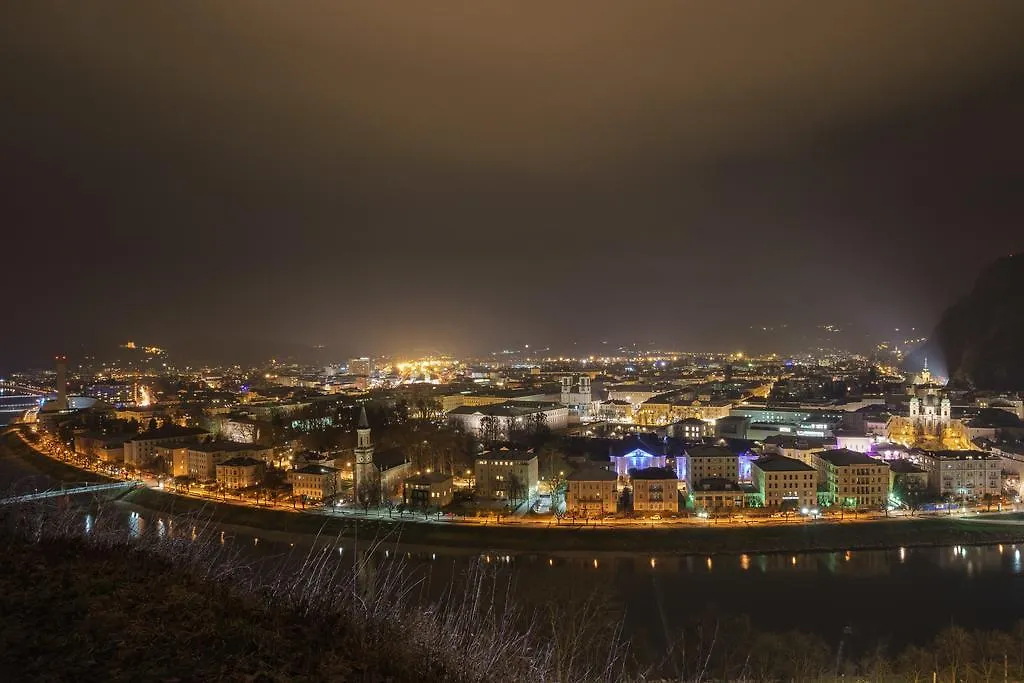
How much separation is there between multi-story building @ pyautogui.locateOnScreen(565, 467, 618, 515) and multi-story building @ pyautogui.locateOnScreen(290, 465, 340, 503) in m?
4.23

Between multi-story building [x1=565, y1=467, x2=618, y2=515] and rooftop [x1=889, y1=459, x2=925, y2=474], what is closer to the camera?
multi-story building [x1=565, y1=467, x2=618, y2=515]

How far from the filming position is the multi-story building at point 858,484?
10734mm

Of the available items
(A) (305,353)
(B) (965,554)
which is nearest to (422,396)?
(B) (965,554)

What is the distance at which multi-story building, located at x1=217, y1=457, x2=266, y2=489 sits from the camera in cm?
1280

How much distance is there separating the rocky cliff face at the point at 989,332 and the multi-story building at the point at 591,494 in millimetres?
22527

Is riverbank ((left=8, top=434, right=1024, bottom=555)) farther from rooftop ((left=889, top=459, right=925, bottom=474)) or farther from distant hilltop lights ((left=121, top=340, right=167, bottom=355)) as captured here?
distant hilltop lights ((left=121, top=340, right=167, bottom=355))

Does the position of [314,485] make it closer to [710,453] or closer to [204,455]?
[204,455]

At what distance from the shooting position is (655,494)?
10523 mm

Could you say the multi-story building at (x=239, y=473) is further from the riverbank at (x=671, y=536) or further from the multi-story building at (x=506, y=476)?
the multi-story building at (x=506, y=476)

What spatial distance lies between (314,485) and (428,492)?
2253 mm

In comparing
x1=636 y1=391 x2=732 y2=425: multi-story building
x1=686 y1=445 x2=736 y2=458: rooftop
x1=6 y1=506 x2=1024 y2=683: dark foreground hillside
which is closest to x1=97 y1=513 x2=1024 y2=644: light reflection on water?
x1=686 y1=445 x2=736 y2=458: rooftop

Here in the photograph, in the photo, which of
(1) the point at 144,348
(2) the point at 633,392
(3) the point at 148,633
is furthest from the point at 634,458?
(1) the point at 144,348

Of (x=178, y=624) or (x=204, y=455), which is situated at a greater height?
(x=178, y=624)

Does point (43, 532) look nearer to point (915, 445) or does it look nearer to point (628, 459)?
point (628, 459)
